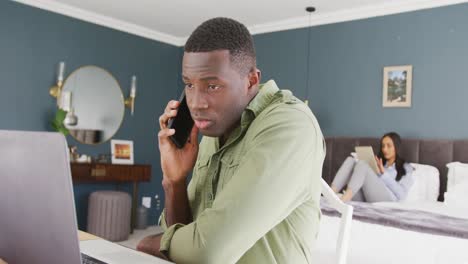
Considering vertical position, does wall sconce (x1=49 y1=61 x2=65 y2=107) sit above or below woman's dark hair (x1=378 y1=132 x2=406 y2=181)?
above

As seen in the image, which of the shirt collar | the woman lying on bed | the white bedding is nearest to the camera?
the shirt collar

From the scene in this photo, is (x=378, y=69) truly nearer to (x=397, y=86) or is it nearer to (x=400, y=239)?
(x=397, y=86)

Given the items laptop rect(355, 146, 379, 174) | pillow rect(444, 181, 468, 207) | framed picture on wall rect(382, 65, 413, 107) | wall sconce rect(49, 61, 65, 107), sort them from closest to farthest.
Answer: pillow rect(444, 181, 468, 207), laptop rect(355, 146, 379, 174), framed picture on wall rect(382, 65, 413, 107), wall sconce rect(49, 61, 65, 107)

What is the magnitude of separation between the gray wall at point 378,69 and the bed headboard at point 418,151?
0.13 meters

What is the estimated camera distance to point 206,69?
976 millimetres

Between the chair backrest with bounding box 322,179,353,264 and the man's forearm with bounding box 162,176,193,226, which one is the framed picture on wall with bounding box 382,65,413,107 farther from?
the man's forearm with bounding box 162,176,193,226

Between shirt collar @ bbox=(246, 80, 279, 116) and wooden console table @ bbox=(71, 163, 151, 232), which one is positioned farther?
wooden console table @ bbox=(71, 163, 151, 232)

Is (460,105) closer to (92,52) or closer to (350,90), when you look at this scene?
(350,90)

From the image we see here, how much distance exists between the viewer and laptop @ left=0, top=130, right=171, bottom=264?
64 centimetres

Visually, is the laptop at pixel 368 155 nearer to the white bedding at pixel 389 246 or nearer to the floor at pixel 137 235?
the white bedding at pixel 389 246

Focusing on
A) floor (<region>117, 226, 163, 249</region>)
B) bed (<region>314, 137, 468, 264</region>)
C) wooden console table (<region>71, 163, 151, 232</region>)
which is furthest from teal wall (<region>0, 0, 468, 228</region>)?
bed (<region>314, 137, 468, 264</region>)

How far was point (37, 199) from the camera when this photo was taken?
682 millimetres

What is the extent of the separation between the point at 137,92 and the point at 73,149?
122 cm

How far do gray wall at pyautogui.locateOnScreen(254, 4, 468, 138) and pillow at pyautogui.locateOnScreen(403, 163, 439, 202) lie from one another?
450 mm
